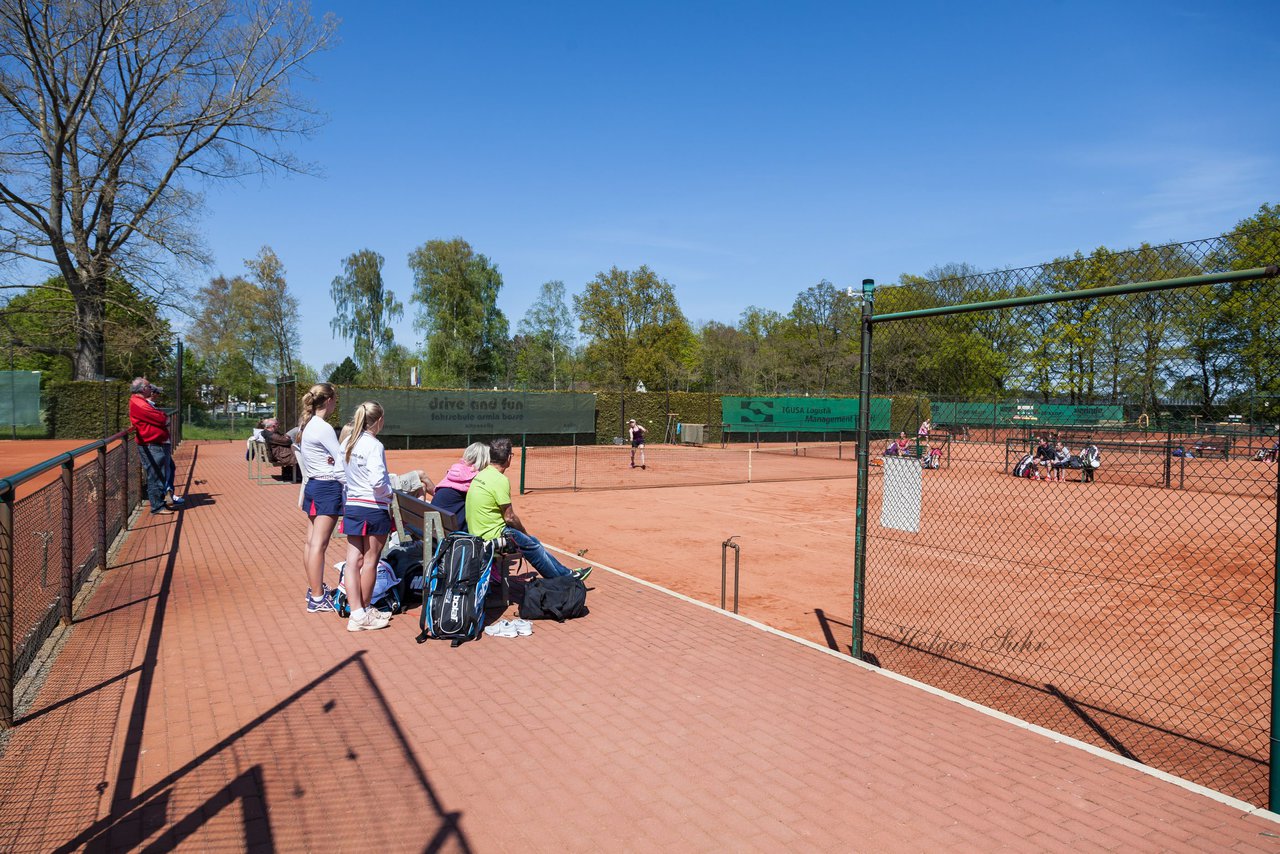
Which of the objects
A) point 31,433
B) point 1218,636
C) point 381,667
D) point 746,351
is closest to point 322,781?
point 381,667

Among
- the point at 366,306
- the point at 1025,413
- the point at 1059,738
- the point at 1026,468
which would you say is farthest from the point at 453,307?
the point at 1059,738

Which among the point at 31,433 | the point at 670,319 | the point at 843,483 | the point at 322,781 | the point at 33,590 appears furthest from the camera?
the point at 670,319

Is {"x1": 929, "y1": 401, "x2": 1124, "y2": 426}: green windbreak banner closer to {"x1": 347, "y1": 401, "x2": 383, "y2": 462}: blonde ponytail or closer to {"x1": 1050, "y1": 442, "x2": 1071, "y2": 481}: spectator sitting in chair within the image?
{"x1": 1050, "y1": 442, "x2": 1071, "y2": 481}: spectator sitting in chair

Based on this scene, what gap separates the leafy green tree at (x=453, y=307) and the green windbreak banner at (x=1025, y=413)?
3623 cm

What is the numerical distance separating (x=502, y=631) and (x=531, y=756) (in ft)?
7.17

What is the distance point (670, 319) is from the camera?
55.7 metres

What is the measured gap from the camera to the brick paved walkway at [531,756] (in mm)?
3357

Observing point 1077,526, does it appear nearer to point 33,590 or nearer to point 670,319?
point 33,590

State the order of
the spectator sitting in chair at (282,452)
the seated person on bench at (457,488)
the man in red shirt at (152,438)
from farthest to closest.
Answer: the spectator sitting in chair at (282,452) → the man in red shirt at (152,438) → the seated person on bench at (457,488)

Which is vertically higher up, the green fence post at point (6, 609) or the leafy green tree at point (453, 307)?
the leafy green tree at point (453, 307)

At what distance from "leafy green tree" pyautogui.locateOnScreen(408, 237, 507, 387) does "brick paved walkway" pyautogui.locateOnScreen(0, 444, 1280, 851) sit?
165 ft

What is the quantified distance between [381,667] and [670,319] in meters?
51.4

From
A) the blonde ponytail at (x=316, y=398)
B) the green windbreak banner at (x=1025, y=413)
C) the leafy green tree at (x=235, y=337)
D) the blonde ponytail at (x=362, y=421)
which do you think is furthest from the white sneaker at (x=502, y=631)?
the leafy green tree at (x=235, y=337)

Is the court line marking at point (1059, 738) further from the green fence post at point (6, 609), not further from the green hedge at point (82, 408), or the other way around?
the green hedge at point (82, 408)
